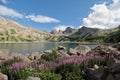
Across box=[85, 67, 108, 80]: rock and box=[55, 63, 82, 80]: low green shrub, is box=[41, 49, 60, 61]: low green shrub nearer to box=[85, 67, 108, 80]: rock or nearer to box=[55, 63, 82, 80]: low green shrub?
box=[55, 63, 82, 80]: low green shrub

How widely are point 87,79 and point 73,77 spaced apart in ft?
2.93

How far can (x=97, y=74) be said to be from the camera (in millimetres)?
11305

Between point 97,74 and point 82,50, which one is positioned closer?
point 97,74

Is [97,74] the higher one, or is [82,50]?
[82,50]

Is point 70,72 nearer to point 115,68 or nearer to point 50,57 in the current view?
point 115,68

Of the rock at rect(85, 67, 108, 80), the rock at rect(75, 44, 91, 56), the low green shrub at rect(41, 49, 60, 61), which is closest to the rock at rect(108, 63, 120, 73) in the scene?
the rock at rect(85, 67, 108, 80)

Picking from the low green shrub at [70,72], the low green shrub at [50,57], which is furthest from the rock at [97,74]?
the low green shrub at [50,57]

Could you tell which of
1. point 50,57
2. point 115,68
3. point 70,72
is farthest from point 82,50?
point 115,68

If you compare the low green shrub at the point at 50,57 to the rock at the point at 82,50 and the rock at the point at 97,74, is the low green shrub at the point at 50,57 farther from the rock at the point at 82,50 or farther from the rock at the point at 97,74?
the rock at the point at 97,74

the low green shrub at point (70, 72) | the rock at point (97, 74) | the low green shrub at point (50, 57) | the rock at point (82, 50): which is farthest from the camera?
the rock at point (82, 50)

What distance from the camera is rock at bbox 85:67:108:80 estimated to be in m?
10.9

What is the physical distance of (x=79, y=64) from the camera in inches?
516

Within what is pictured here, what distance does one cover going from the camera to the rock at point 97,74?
1093 centimetres

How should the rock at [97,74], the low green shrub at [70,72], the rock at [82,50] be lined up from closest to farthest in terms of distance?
1. the rock at [97,74]
2. the low green shrub at [70,72]
3. the rock at [82,50]
